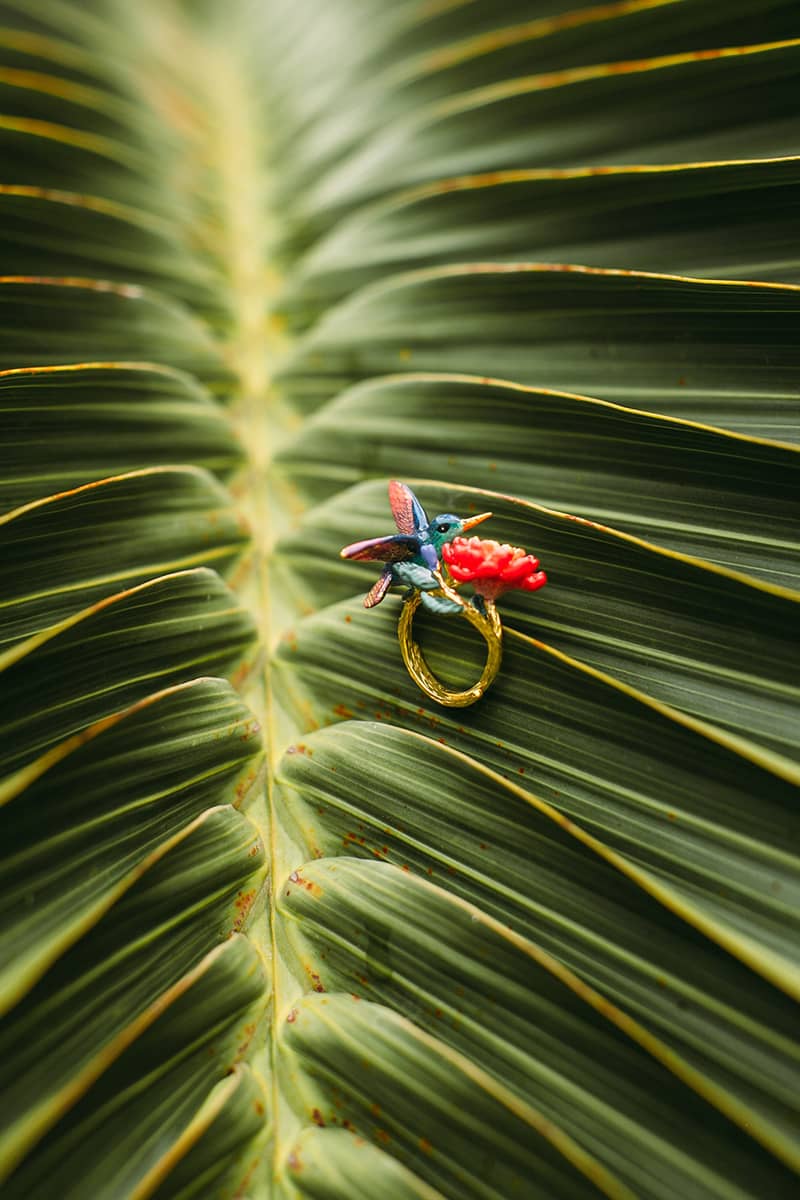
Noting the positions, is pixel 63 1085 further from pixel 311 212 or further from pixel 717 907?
pixel 311 212

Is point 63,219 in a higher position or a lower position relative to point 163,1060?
higher

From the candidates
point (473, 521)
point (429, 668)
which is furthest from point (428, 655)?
point (473, 521)

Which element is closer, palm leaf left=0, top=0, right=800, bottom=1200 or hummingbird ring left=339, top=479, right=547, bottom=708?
palm leaf left=0, top=0, right=800, bottom=1200

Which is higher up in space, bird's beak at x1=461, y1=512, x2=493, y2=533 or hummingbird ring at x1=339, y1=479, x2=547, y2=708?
bird's beak at x1=461, y1=512, x2=493, y2=533

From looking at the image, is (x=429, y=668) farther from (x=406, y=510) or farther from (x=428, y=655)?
(x=406, y=510)

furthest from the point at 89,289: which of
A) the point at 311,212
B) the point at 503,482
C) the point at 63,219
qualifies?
the point at 503,482
